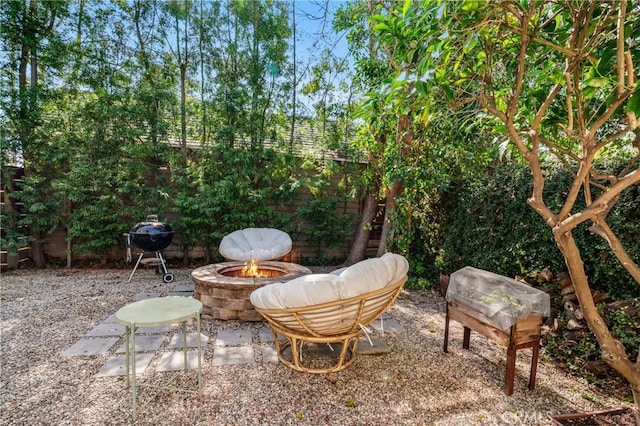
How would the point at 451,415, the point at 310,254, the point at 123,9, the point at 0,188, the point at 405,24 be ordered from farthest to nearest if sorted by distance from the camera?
the point at 310,254, the point at 123,9, the point at 0,188, the point at 451,415, the point at 405,24

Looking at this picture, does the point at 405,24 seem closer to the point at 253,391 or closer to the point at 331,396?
the point at 331,396

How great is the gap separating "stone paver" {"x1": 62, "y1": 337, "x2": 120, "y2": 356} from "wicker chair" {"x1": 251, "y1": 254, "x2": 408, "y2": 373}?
1644 mm

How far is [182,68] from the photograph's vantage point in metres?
6.47

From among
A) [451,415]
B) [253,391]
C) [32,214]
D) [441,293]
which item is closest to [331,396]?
[253,391]

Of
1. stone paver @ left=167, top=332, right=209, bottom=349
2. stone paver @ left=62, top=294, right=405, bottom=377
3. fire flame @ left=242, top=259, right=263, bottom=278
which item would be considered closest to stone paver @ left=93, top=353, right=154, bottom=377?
stone paver @ left=62, top=294, right=405, bottom=377

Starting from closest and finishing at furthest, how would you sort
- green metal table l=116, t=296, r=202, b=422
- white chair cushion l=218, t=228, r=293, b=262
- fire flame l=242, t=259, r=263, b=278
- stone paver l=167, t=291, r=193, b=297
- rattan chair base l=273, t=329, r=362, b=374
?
green metal table l=116, t=296, r=202, b=422 → rattan chair base l=273, t=329, r=362, b=374 → fire flame l=242, t=259, r=263, b=278 → stone paver l=167, t=291, r=193, b=297 → white chair cushion l=218, t=228, r=293, b=262

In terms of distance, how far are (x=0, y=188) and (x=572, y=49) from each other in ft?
25.9

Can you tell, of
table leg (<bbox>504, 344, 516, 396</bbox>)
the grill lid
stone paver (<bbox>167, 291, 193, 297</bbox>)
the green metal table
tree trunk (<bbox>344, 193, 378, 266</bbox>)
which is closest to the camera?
the green metal table

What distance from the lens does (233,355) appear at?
9.28 feet

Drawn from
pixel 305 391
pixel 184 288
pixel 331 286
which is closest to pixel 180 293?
pixel 184 288

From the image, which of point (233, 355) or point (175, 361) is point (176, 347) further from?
point (233, 355)

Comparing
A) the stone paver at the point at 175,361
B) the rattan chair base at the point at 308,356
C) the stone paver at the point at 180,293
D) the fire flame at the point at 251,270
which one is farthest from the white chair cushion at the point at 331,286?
the stone paver at the point at 180,293

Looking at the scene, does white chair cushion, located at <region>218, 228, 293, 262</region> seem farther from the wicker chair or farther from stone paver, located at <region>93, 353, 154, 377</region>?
the wicker chair

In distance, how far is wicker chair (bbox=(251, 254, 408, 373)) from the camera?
2.26 m
